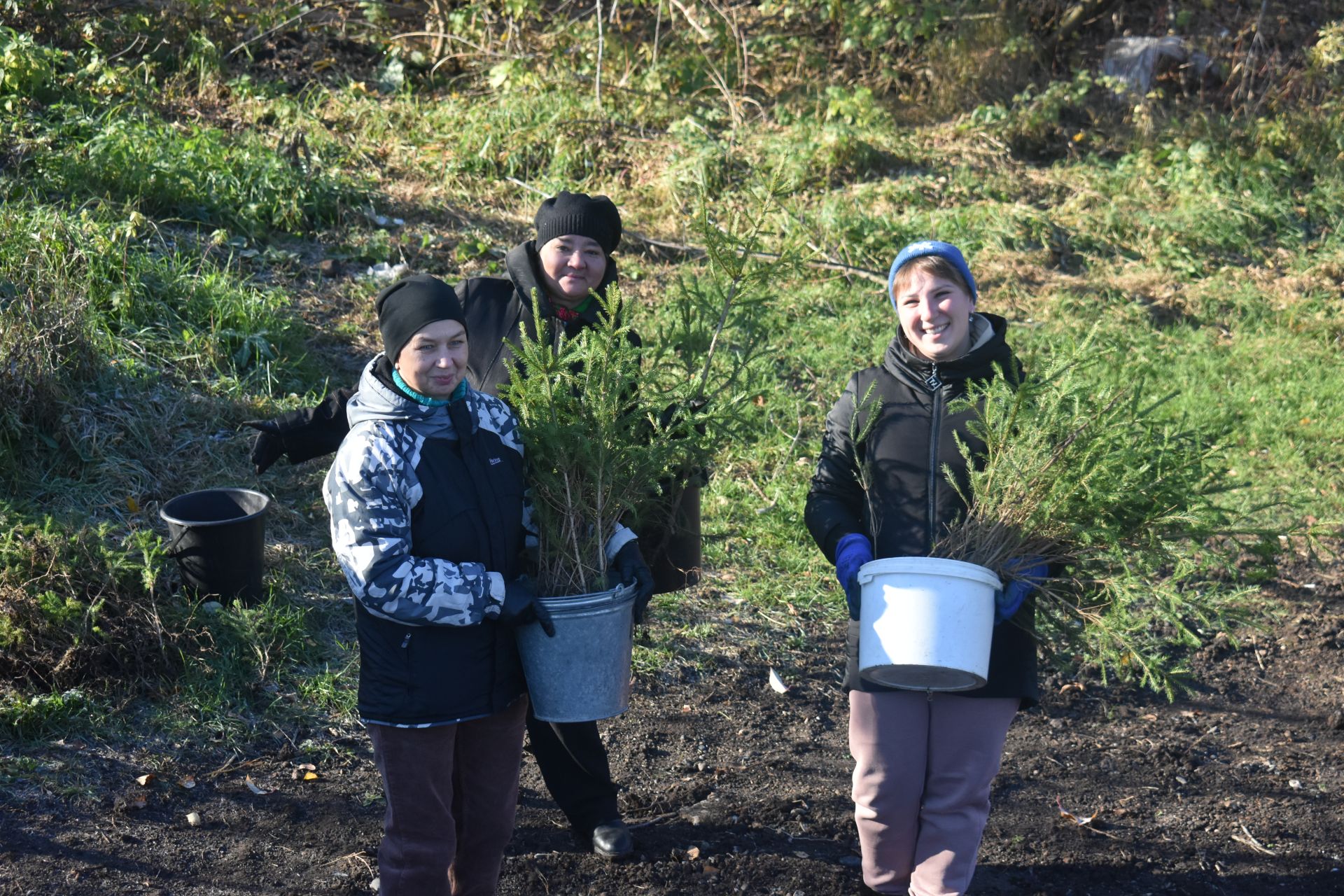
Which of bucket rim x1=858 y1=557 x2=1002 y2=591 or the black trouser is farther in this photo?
the black trouser

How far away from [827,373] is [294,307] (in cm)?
297

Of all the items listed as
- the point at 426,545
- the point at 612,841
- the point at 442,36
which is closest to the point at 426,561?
the point at 426,545

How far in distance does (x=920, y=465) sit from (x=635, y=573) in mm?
723

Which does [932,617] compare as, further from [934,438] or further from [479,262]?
[479,262]

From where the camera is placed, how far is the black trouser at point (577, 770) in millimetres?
3359

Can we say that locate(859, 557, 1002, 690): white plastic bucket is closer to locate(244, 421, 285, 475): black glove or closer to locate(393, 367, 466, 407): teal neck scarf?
locate(393, 367, 466, 407): teal neck scarf

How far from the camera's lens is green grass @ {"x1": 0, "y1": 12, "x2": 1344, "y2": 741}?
4.50 meters

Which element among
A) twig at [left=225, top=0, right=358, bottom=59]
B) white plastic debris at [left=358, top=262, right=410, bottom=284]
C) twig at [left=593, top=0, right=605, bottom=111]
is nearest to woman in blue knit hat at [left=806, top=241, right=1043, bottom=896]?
white plastic debris at [left=358, top=262, right=410, bottom=284]

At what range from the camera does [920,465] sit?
2873 millimetres

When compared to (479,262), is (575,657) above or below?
below

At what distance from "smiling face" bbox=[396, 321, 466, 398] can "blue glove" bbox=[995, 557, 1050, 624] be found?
1302 millimetres

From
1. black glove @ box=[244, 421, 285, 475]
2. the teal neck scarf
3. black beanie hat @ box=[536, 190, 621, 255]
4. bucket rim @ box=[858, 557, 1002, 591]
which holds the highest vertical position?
black beanie hat @ box=[536, 190, 621, 255]

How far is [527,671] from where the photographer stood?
8.91ft

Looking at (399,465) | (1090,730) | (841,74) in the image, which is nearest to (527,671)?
(399,465)
